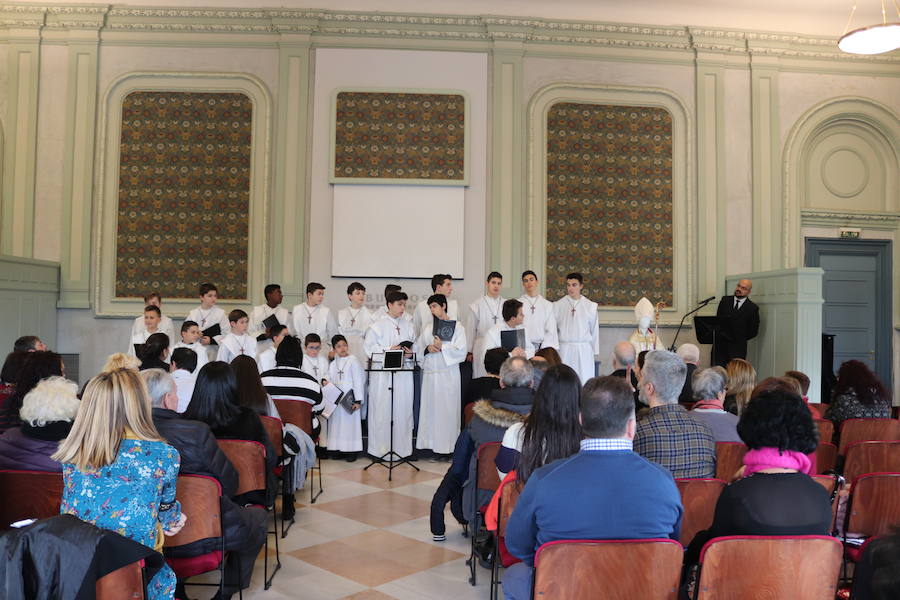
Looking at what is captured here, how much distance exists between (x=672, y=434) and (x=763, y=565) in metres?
0.96

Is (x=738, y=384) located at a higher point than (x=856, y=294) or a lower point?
lower

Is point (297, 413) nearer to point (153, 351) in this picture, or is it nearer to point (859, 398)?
point (153, 351)

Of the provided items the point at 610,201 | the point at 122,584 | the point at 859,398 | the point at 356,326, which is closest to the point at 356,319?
the point at 356,326

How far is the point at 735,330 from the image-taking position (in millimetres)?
8828

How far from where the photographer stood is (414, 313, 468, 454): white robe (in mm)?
6863

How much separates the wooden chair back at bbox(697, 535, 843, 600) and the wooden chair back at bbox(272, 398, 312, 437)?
351cm

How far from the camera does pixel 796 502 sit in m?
2.08

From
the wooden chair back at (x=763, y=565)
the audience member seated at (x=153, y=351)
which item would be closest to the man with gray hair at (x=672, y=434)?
the wooden chair back at (x=763, y=565)

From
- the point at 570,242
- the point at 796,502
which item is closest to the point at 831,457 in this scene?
the point at 796,502

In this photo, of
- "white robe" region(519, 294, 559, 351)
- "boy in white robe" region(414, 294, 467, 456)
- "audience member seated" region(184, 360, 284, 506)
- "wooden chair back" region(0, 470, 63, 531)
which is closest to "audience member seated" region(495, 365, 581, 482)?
"audience member seated" region(184, 360, 284, 506)

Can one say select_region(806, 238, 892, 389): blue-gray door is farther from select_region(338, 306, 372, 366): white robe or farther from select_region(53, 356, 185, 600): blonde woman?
select_region(53, 356, 185, 600): blonde woman

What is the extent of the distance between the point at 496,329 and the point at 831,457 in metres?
3.65

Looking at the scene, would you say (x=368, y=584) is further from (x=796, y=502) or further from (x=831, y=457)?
(x=831, y=457)

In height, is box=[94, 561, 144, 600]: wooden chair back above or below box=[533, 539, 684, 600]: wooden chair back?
below
